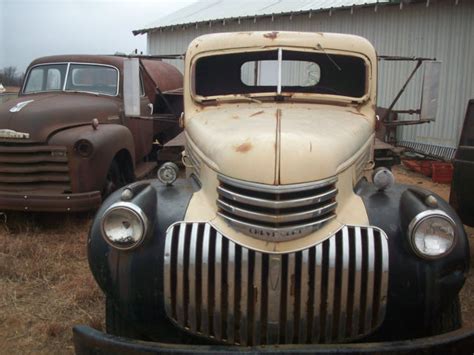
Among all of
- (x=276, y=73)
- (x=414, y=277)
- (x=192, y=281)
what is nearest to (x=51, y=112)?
(x=276, y=73)

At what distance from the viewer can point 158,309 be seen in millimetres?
2580

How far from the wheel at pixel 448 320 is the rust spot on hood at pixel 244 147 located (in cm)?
129

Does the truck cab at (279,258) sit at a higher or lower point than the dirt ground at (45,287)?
higher

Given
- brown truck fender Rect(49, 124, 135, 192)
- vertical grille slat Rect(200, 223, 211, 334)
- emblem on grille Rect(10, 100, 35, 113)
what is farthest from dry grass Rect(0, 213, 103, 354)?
vertical grille slat Rect(200, 223, 211, 334)

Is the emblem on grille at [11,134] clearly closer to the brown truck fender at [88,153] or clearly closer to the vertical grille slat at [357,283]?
the brown truck fender at [88,153]

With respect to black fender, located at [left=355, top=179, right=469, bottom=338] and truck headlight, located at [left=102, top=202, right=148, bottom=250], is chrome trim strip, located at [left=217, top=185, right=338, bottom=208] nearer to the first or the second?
black fender, located at [left=355, top=179, right=469, bottom=338]

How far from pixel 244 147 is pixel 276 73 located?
1403 mm

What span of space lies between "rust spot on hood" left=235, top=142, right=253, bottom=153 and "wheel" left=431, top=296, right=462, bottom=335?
51.0 inches

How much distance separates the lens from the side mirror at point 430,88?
4.20m

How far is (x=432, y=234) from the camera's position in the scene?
2.48 metres

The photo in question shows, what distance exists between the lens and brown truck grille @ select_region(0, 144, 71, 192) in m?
5.65

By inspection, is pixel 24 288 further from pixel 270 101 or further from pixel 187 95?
pixel 270 101

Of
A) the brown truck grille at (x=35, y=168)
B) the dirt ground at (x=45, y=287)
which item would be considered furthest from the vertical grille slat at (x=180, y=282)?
the brown truck grille at (x=35, y=168)

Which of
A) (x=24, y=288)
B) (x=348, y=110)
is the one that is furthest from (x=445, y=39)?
Answer: (x=24, y=288)
